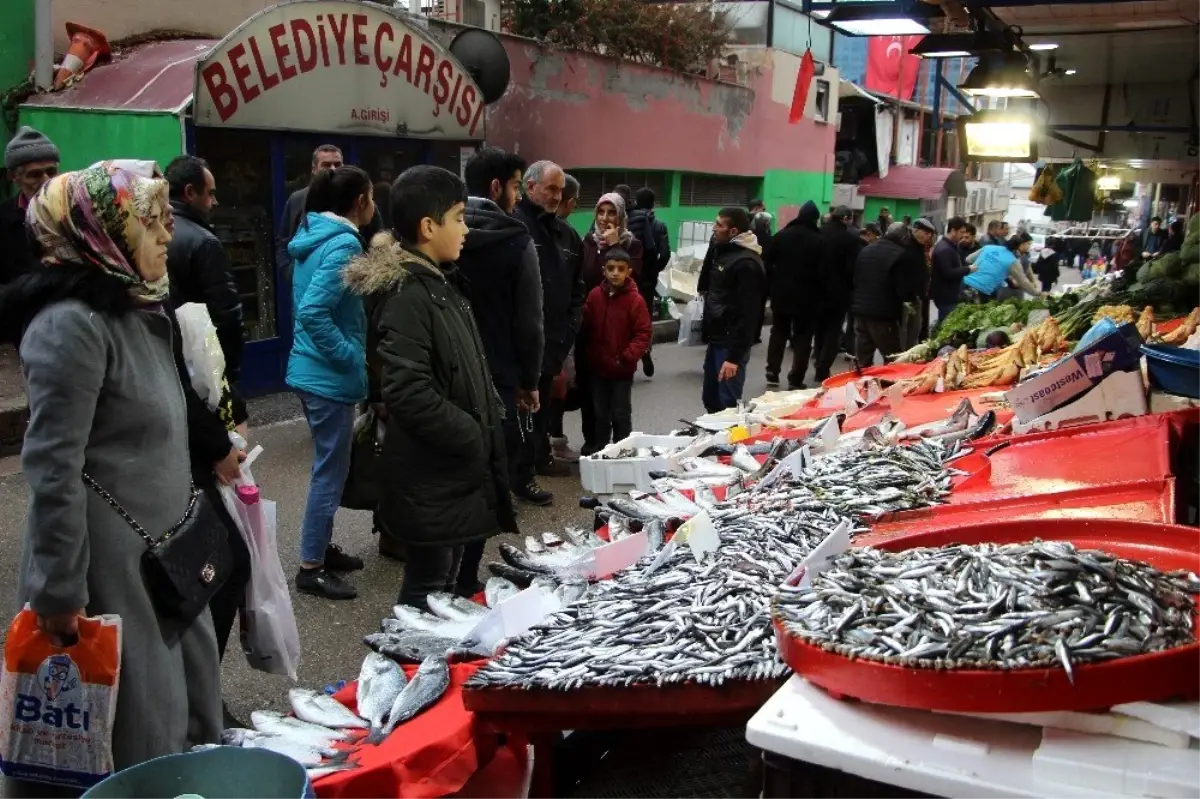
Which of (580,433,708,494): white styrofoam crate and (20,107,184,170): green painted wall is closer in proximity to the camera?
(580,433,708,494): white styrofoam crate

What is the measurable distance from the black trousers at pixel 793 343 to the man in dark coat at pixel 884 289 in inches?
21.5

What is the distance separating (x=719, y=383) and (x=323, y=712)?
256 inches

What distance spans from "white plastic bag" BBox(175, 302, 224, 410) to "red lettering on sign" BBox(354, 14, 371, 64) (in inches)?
279

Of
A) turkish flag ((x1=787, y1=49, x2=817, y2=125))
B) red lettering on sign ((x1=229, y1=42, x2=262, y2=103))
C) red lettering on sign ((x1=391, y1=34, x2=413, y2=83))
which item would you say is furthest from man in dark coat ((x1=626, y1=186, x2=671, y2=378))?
turkish flag ((x1=787, y1=49, x2=817, y2=125))

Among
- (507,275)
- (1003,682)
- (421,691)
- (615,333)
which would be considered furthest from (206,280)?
(1003,682)

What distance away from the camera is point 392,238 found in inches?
158

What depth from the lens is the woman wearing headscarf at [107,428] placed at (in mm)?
2525

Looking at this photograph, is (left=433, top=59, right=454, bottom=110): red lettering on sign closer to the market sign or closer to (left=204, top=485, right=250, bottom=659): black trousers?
the market sign

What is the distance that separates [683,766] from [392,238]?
7.10ft

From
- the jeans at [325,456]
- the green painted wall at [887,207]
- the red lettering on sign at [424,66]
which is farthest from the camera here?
the green painted wall at [887,207]

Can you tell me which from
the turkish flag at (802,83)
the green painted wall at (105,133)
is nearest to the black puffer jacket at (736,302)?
the green painted wall at (105,133)

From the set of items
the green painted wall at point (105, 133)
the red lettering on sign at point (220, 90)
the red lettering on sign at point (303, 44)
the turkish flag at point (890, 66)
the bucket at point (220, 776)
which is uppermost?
the turkish flag at point (890, 66)

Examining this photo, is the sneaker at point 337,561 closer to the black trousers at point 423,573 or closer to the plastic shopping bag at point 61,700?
the black trousers at point 423,573

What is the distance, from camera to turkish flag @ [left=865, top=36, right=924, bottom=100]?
27016mm
